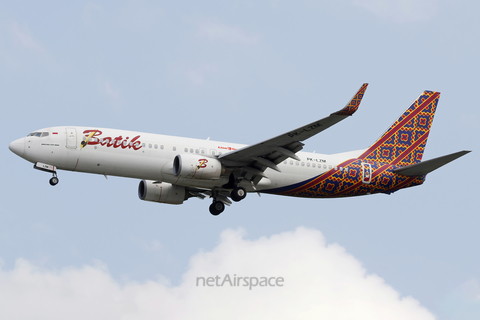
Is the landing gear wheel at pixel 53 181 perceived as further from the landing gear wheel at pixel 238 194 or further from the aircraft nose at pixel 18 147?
the landing gear wheel at pixel 238 194

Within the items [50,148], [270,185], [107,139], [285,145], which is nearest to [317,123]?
[285,145]

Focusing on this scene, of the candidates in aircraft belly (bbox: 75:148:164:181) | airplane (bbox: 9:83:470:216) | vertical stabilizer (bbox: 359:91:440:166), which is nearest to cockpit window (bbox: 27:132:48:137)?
airplane (bbox: 9:83:470:216)

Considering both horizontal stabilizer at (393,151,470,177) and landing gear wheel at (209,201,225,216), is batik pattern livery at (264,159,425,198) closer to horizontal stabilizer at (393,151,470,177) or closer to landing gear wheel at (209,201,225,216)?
horizontal stabilizer at (393,151,470,177)

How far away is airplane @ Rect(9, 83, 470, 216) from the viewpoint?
3425 centimetres

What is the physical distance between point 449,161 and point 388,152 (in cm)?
519

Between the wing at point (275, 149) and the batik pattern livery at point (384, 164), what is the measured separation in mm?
2716

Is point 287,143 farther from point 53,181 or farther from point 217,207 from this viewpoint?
point 53,181

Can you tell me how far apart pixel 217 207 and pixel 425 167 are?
39.9 ft

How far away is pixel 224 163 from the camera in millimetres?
35500

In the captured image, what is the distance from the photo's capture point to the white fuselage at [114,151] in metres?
34.3

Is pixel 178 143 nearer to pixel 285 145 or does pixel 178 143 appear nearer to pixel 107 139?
pixel 107 139

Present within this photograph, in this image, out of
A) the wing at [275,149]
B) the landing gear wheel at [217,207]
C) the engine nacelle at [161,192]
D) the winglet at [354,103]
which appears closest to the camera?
the winglet at [354,103]

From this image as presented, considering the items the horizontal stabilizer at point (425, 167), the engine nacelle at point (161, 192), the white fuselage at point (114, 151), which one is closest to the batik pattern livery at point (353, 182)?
the horizontal stabilizer at point (425, 167)

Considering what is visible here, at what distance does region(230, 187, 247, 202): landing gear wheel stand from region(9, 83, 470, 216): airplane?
0.01 metres
